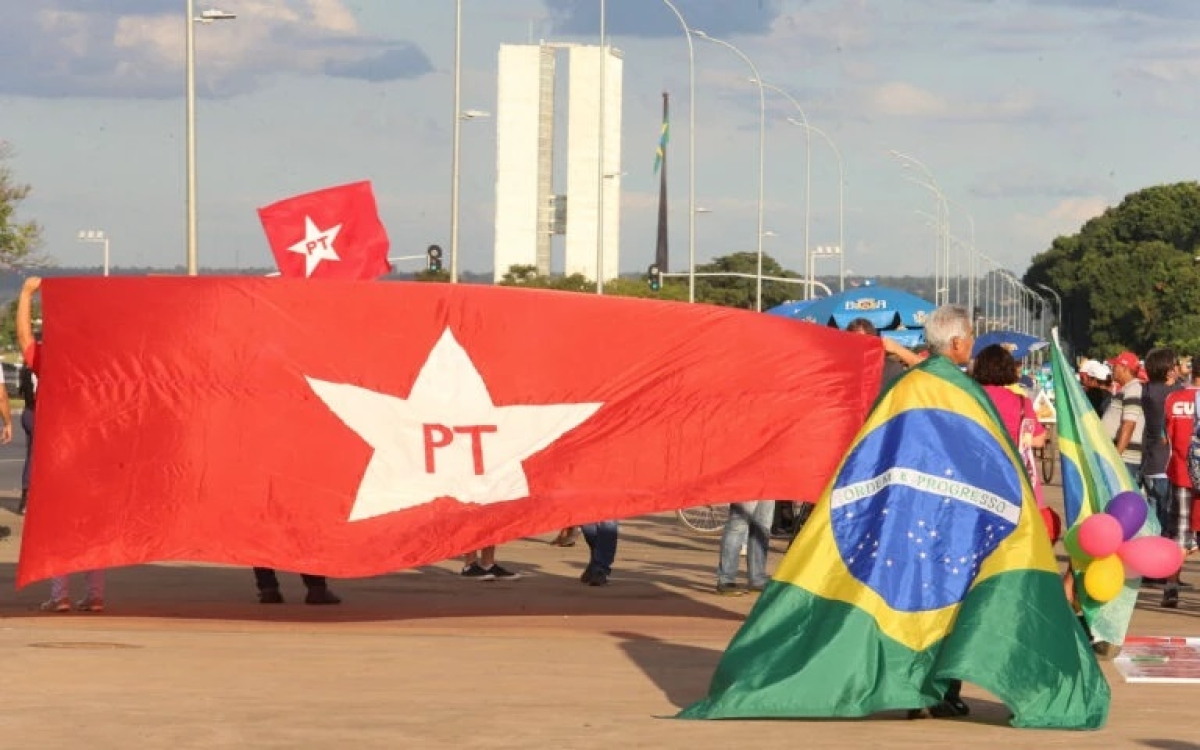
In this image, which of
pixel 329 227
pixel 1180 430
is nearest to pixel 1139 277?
pixel 1180 430

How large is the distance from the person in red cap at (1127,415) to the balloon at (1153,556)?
17.7ft

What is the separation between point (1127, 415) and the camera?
18859 millimetres

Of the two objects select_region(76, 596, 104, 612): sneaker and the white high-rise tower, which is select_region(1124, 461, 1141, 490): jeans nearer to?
select_region(76, 596, 104, 612): sneaker

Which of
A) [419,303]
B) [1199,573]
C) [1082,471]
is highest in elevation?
[419,303]

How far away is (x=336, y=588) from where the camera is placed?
55.2 ft

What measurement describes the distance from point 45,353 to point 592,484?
3.15 meters

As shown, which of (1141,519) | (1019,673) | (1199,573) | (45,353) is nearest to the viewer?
(1019,673)

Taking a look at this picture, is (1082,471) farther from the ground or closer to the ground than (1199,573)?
farther from the ground

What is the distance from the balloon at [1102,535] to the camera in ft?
41.1

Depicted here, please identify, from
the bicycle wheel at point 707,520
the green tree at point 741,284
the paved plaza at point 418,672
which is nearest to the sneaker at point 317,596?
the paved plaza at point 418,672

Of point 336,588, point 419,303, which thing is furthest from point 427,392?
point 336,588

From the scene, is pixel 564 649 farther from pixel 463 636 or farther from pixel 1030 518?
pixel 1030 518

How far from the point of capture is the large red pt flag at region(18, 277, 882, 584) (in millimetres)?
13461

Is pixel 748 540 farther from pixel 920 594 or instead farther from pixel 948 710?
pixel 920 594
